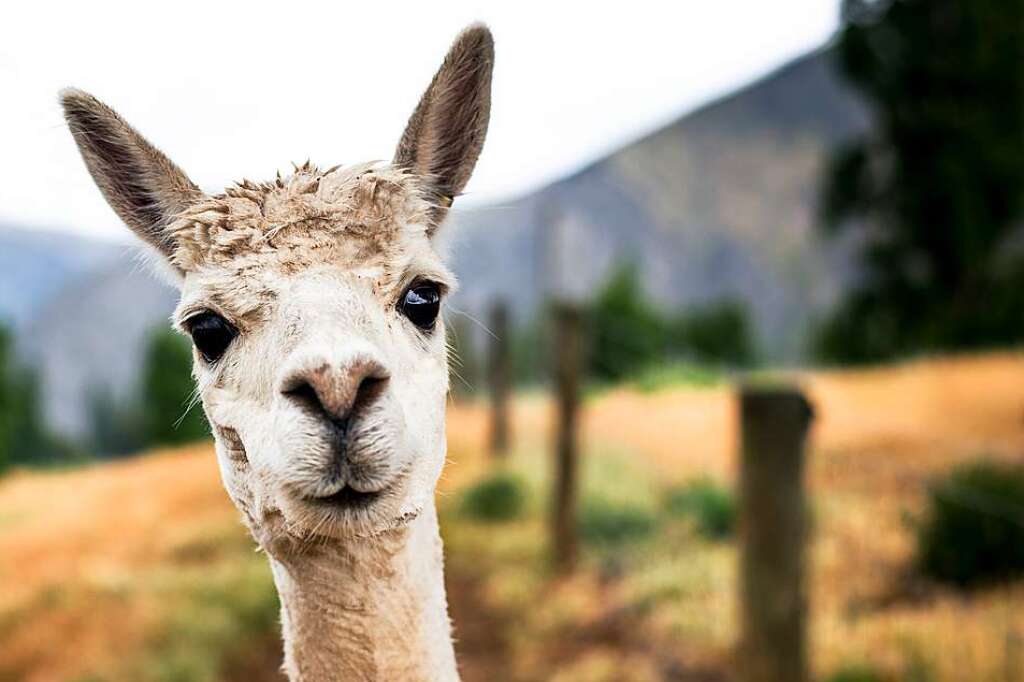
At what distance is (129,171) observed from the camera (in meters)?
1.77

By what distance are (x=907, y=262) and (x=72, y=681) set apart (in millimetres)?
24167

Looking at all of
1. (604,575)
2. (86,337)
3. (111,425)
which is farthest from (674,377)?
(86,337)

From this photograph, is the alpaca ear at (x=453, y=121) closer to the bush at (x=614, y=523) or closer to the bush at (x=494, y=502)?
the bush at (x=614, y=523)

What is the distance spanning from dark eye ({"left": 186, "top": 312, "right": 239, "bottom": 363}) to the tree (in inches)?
952

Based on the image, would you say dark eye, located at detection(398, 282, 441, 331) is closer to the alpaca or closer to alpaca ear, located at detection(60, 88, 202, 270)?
the alpaca

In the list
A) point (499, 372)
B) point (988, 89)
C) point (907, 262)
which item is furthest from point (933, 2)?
point (499, 372)

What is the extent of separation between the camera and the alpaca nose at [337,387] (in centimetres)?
142

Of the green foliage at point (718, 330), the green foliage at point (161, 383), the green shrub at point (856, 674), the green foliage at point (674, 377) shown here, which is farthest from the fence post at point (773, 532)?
the green foliage at point (718, 330)

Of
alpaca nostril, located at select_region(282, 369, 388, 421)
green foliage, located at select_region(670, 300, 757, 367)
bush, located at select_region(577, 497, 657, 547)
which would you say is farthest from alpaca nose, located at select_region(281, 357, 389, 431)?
green foliage, located at select_region(670, 300, 757, 367)

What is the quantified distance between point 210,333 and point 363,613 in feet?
2.32

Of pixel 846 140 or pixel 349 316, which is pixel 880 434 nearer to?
pixel 349 316

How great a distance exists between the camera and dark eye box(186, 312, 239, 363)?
5.64 feet

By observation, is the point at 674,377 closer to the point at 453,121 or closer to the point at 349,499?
the point at 453,121

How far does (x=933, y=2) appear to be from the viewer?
22.6 metres
